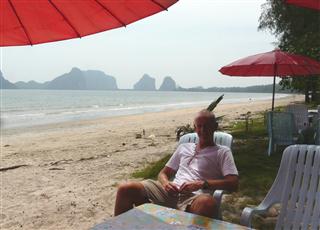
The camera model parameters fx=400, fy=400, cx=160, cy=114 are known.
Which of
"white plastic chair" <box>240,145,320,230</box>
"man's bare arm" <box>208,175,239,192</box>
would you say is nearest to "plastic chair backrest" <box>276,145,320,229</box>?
"white plastic chair" <box>240,145,320,230</box>

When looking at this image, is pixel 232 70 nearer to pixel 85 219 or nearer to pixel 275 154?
pixel 275 154

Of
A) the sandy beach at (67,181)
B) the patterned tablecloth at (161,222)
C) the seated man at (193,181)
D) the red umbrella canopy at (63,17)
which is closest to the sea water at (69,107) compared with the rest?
the sandy beach at (67,181)

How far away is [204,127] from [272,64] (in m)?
3.73

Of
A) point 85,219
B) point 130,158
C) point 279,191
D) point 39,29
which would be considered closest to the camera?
point 39,29

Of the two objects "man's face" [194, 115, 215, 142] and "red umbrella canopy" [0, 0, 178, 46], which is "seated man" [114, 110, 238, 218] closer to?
"man's face" [194, 115, 215, 142]

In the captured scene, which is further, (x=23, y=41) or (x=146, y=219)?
(x=23, y=41)

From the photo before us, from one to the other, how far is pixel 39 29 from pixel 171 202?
5.28 feet

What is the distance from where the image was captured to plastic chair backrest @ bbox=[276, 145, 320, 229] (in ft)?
9.21

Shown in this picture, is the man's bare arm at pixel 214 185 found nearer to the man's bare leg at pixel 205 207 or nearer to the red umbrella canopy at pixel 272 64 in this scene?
the man's bare leg at pixel 205 207

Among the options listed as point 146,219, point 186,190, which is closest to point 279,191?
point 186,190

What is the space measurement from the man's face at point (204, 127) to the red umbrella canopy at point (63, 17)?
4.03ft

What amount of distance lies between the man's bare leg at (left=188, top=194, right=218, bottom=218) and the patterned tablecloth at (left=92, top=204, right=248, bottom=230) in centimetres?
50

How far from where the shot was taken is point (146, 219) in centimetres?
213

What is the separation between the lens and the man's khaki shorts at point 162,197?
3.07 meters
